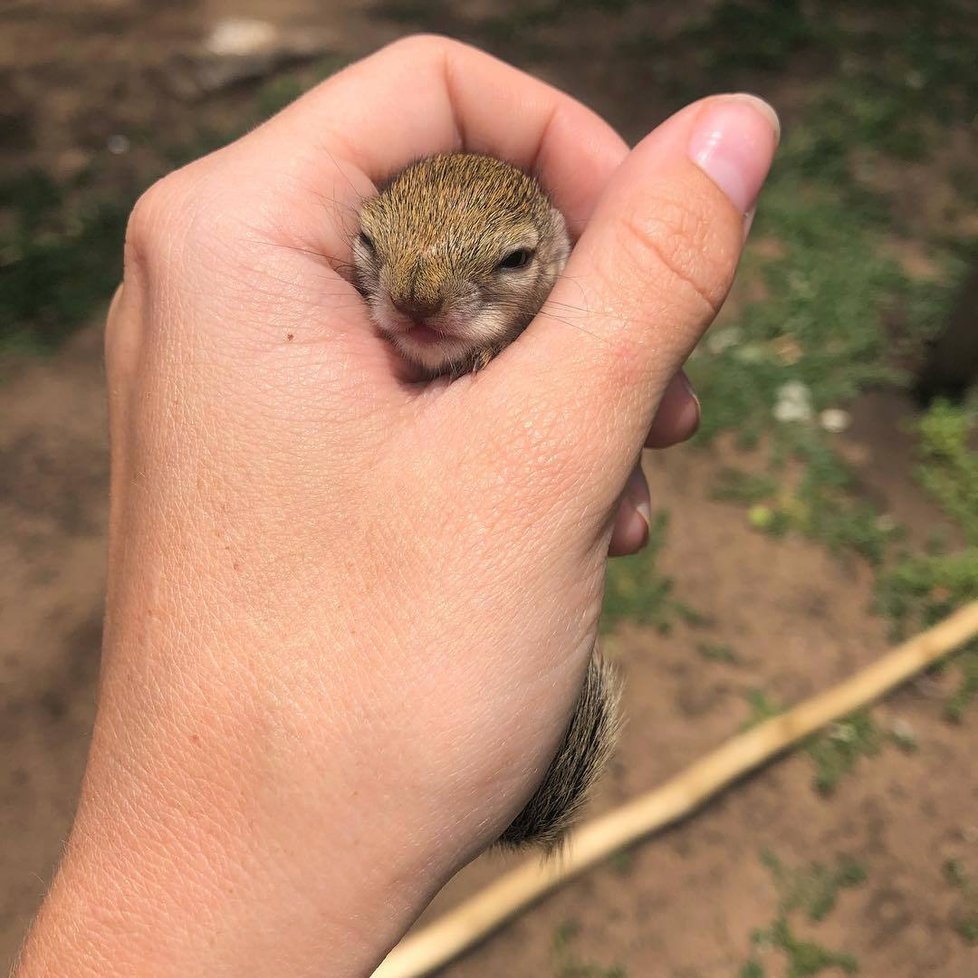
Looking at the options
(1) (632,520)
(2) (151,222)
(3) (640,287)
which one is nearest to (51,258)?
(2) (151,222)

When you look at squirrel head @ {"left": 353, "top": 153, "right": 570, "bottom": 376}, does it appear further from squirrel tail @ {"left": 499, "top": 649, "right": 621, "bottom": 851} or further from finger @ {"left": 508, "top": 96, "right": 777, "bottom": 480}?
squirrel tail @ {"left": 499, "top": 649, "right": 621, "bottom": 851}

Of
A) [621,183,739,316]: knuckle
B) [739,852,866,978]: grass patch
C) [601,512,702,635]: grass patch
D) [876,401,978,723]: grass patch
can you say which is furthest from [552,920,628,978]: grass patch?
[621,183,739,316]: knuckle

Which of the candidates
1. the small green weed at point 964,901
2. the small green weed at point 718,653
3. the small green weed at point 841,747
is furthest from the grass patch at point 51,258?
the small green weed at point 964,901

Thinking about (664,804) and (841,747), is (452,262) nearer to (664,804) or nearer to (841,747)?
(664,804)

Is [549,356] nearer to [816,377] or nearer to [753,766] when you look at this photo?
[753,766]

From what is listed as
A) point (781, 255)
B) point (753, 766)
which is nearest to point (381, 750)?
point (753, 766)

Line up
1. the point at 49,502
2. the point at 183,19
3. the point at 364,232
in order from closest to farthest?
the point at 364,232
the point at 49,502
the point at 183,19
